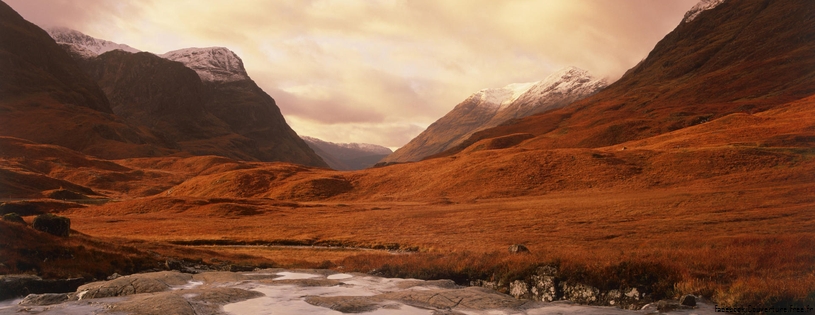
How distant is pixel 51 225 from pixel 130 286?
44.0 feet

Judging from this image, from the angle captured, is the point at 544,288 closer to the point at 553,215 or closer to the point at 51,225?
the point at 51,225

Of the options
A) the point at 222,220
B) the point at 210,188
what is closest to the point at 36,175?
the point at 210,188

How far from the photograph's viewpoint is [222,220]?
77.9m

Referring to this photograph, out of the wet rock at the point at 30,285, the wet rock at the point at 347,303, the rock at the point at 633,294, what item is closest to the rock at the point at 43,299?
the wet rock at the point at 30,285

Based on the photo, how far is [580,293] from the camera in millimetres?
21875

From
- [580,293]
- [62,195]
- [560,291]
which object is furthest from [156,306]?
[62,195]

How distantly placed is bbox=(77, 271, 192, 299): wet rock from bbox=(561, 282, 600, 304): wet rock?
58.5 ft

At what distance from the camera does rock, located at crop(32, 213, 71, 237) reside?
3062 centimetres

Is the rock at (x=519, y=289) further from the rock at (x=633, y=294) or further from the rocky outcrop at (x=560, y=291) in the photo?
the rock at (x=633, y=294)

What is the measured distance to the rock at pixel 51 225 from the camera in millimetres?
30625

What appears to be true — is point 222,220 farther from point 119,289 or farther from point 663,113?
→ point 663,113

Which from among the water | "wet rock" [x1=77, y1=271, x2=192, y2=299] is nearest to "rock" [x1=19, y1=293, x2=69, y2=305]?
the water

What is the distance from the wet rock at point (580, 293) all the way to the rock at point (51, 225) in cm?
2985

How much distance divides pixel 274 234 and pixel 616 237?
3866 cm
